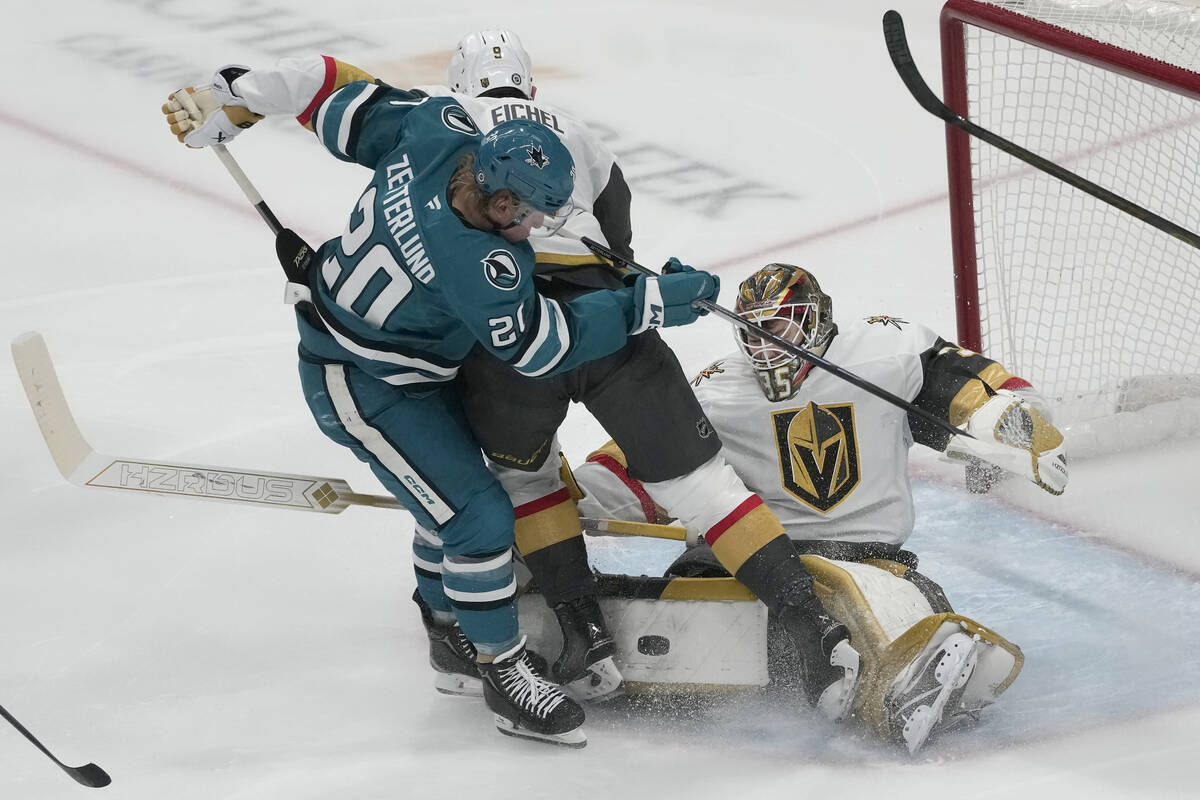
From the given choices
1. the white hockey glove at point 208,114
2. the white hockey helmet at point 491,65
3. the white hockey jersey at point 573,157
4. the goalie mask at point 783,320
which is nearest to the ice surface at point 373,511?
the goalie mask at point 783,320

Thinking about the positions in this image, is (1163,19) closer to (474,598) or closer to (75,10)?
(474,598)

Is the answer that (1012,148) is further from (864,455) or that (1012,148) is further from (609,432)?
(609,432)

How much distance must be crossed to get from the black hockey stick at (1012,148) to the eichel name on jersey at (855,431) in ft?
1.23

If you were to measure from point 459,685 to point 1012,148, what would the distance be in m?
1.49

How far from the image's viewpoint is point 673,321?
103 inches

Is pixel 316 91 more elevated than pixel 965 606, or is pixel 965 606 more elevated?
pixel 316 91

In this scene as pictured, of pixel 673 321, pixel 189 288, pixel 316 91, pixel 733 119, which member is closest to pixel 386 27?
pixel 733 119

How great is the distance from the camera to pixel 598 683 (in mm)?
2973

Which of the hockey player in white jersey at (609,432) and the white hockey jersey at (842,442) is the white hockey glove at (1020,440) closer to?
the white hockey jersey at (842,442)

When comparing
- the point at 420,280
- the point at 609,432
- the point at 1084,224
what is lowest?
the point at 1084,224

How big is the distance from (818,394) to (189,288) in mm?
2520

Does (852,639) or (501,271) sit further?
(852,639)

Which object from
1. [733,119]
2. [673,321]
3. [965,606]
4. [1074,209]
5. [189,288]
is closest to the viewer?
[673,321]

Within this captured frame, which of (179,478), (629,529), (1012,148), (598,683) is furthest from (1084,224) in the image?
(179,478)
